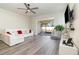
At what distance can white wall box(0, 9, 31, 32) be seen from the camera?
467 centimetres

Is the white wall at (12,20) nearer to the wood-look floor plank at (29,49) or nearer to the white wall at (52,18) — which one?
the white wall at (52,18)

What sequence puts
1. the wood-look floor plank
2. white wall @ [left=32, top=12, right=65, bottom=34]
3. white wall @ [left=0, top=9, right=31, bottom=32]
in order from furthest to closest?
1. white wall @ [left=32, top=12, right=65, bottom=34]
2. white wall @ [left=0, top=9, right=31, bottom=32]
3. the wood-look floor plank

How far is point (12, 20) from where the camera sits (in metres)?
5.23

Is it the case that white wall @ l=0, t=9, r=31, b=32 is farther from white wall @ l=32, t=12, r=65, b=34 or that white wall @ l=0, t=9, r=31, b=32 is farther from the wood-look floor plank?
the wood-look floor plank

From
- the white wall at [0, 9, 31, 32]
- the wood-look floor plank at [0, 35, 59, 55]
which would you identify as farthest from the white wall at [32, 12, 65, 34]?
the wood-look floor plank at [0, 35, 59, 55]

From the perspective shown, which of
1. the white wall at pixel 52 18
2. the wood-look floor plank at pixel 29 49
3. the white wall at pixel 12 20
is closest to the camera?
the wood-look floor plank at pixel 29 49

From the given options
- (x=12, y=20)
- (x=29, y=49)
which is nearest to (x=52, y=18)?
(x=12, y=20)

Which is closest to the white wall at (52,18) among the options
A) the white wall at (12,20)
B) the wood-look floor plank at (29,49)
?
the white wall at (12,20)

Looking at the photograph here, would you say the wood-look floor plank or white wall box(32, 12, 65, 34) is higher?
white wall box(32, 12, 65, 34)

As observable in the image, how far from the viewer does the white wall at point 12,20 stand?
4.67 meters

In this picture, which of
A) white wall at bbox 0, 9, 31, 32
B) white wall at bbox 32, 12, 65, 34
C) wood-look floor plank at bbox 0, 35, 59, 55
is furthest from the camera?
white wall at bbox 32, 12, 65, 34

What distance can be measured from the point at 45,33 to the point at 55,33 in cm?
107

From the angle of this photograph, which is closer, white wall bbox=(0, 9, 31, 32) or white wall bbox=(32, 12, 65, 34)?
white wall bbox=(0, 9, 31, 32)
